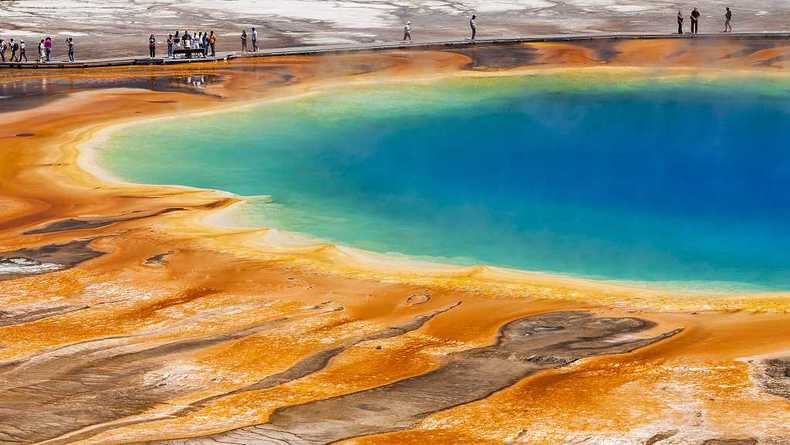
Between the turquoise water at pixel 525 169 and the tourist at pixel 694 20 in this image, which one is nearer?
the turquoise water at pixel 525 169

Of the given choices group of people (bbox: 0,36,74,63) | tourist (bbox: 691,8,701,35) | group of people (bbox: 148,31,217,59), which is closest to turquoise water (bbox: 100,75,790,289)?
group of people (bbox: 148,31,217,59)

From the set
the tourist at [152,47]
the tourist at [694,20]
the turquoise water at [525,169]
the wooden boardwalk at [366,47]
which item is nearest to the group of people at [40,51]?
the wooden boardwalk at [366,47]

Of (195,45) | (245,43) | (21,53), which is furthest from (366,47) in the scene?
(21,53)

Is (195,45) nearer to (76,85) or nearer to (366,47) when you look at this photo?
(366,47)

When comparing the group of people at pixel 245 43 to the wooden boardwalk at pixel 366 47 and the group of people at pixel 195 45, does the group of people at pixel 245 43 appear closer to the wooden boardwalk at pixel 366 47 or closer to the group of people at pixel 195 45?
the wooden boardwalk at pixel 366 47

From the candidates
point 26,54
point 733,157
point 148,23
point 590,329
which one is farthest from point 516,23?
point 590,329

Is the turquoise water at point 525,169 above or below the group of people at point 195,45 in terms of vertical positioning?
below
